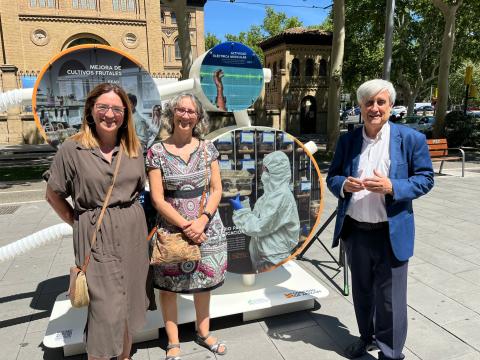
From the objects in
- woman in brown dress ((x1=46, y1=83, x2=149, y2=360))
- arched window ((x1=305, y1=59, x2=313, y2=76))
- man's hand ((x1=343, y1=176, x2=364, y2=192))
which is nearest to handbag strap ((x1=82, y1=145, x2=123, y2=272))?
woman in brown dress ((x1=46, y1=83, x2=149, y2=360))

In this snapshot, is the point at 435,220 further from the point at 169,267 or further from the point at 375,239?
the point at 169,267

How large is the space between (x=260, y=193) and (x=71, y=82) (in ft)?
5.61

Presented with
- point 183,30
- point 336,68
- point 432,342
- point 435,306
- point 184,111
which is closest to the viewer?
point 184,111

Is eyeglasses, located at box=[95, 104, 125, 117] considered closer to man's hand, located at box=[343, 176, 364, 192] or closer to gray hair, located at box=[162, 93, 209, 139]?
gray hair, located at box=[162, 93, 209, 139]

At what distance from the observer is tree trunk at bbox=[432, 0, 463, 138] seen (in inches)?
557

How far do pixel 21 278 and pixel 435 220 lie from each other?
239 inches

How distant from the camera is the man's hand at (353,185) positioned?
7.32 ft

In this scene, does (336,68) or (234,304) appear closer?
(234,304)

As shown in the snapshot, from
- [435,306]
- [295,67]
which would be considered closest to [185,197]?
[435,306]

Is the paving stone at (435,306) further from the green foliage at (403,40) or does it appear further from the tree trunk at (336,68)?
the green foliage at (403,40)

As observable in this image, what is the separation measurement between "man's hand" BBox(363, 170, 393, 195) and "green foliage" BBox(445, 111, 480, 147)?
1598 centimetres

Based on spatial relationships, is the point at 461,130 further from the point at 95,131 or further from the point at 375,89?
the point at 95,131

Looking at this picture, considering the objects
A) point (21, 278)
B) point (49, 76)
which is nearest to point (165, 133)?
point (49, 76)

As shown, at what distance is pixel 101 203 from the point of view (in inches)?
82.0
